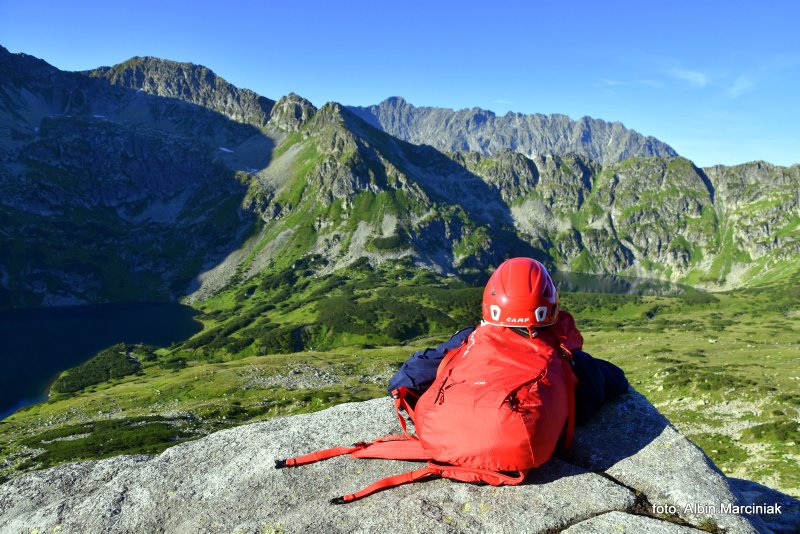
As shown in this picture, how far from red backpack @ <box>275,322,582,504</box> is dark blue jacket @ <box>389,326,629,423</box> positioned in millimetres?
868

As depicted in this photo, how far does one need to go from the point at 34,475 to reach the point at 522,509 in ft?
32.7

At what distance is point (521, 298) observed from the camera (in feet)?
27.5

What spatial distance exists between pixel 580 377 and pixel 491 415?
A: 9.73 ft

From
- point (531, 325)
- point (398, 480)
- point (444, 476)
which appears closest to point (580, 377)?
point (531, 325)

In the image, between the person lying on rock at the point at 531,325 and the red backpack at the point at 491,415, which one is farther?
the person lying on rock at the point at 531,325

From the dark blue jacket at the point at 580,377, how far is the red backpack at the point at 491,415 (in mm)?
868

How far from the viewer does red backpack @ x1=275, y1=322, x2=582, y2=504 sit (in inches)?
269

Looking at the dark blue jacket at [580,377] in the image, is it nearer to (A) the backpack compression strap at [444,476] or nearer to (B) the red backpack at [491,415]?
(B) the red backpack at [491,415]

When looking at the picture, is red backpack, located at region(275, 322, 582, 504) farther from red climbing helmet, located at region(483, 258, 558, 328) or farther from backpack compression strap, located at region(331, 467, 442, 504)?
red climbing helmet, located at region(483, 258, 558, 328)

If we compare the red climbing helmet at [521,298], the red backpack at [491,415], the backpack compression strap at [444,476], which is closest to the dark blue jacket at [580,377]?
the red backpack at [491,415]

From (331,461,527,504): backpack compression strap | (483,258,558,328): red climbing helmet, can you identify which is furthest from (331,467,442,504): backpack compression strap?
(483,258,558,328): red climbing helmet

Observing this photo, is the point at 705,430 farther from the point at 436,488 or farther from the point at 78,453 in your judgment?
the point at 78,453

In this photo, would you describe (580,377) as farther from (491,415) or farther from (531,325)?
(491,415)

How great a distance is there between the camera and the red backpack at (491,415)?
6832 mm
